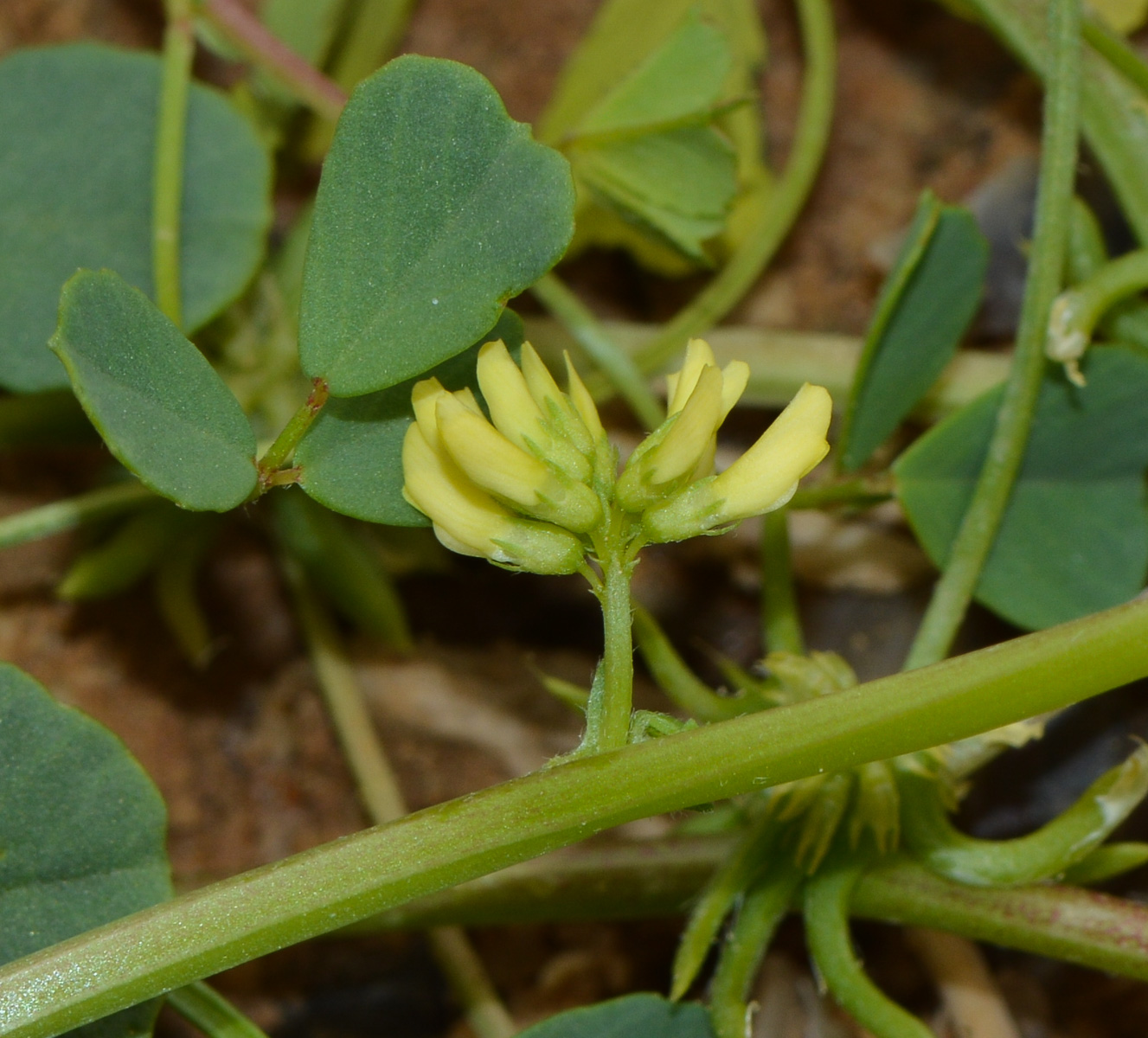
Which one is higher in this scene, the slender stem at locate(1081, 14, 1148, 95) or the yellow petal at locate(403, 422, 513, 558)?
the slender stem at locate(1081, 14, 1148, 95)

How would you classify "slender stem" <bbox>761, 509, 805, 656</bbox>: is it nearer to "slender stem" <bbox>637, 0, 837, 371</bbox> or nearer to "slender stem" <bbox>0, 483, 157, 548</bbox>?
"slender stem" <bbox>637, 0, 837, 371</bbox>

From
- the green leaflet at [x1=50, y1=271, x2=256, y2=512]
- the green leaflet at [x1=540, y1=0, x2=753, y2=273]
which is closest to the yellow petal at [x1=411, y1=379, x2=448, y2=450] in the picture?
the green leaflet at [x1=50, y1=271, x2=256, y2=512]

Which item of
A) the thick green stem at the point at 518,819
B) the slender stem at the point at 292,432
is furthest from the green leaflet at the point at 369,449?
the thick green stem at the point at 518,819

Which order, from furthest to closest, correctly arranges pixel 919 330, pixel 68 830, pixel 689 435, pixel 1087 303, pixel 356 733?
pixel 356 733 < pixel 919 330 < pixel 1087 303 < pixel 68 830 < pixel 689 435

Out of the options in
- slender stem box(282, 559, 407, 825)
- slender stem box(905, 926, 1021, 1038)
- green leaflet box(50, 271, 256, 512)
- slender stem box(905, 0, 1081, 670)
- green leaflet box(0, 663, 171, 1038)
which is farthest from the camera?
slender stem box(282, 559, 407, 825)

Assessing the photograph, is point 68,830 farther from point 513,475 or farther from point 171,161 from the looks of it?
point 171,161

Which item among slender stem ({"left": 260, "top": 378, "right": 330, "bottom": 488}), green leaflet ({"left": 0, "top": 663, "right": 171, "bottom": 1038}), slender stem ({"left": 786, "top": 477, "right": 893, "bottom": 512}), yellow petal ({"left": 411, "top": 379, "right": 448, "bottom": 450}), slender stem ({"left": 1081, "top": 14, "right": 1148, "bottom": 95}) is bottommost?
green leaflet ({"left": 0, "top": 663, "right": 171, "bottom": 1038})

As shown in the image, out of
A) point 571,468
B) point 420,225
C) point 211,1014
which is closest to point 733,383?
point 571,468
